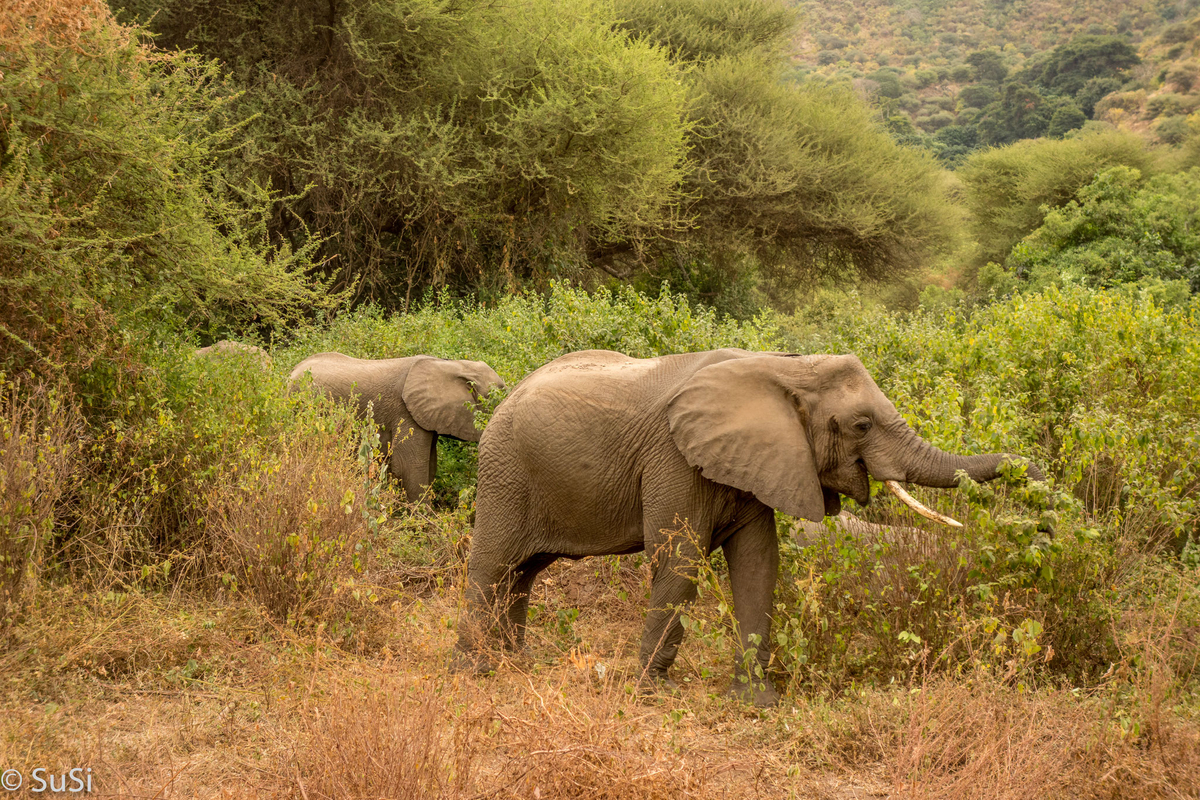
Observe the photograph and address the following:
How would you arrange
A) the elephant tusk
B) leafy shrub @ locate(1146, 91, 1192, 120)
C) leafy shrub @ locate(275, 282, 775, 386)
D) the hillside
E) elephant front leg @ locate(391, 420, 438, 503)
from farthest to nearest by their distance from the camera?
1. the hillside
2. leafy shrub @ locate(1146, 91, 1192, 120)
3. elephant front leg @ locate(391, 420, 438, 503)
4. leafy shrub @ locate(275, 282, 775, 386)
5. the elephant tusk

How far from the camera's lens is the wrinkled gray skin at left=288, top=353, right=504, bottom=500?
10000mm

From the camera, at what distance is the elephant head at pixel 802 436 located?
A: 5156 millimetres

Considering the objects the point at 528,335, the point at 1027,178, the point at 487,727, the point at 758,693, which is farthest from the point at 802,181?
the point at 487,727

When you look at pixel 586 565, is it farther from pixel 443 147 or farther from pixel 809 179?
pixel 809 179

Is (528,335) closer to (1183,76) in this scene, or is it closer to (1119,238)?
(1119,238)

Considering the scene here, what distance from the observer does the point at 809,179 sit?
79.4 ft

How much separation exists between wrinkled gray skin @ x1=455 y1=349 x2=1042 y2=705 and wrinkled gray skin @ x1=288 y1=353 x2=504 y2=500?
12.9 ft

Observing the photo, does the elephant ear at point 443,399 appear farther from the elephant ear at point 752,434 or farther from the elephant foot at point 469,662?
the elephant ear at point 752,434

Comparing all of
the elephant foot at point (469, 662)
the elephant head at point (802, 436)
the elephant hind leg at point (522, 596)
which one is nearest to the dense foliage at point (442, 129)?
the elephant hind leg at point (522, 596)

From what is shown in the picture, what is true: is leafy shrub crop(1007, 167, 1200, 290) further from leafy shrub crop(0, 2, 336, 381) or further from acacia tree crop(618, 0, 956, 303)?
leafy shrub crop(0, 2, 336, 381)

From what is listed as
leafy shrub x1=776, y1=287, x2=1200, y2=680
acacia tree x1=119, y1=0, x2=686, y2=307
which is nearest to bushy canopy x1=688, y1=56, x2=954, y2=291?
acacia tree x1=119, y1=0, x2=686, y2=307

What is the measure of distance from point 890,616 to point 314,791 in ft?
10.8

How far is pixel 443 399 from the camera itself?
10031mm

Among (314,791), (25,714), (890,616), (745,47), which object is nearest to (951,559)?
(890,616)
